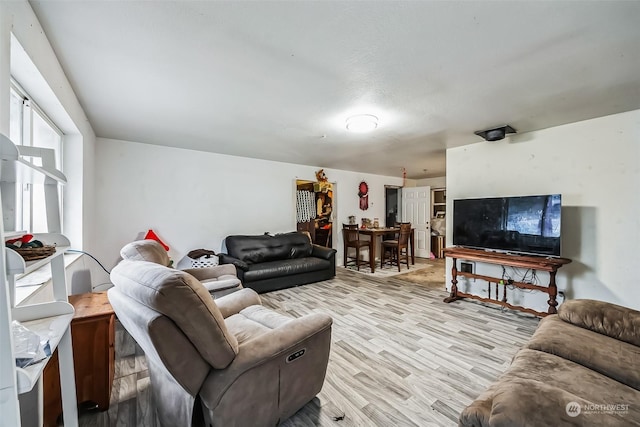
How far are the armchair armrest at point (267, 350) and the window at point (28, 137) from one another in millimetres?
1618

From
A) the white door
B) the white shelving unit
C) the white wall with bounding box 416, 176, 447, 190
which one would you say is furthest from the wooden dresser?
the white wall with bounding box 416, 176, 447, 190

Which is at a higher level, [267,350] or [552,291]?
[267,350]

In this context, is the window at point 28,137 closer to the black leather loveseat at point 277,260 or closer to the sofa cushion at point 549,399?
the black leather loveseat at point 277,260

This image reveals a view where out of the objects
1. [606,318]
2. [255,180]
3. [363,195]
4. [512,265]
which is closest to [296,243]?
[255,180]

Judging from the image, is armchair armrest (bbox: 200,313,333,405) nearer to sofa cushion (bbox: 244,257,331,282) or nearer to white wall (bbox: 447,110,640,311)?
sofa cushion (bbox: 244,257,331,282)

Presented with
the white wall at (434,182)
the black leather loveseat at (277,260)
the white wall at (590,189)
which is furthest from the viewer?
the white wall at (434,182)

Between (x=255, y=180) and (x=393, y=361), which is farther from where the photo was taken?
(x=255, y=180)

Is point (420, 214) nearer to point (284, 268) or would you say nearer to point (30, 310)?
point (284, 268)

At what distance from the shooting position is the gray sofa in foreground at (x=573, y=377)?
874 millimetres

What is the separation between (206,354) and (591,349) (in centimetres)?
209

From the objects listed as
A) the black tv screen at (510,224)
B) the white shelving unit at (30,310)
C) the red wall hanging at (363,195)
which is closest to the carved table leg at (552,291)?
the black tv screen at (510,224)

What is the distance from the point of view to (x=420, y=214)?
7000 mm

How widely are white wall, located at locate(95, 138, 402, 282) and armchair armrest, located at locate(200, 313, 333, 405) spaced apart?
3466 millimetres

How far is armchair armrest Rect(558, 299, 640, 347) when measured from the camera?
1.55m
